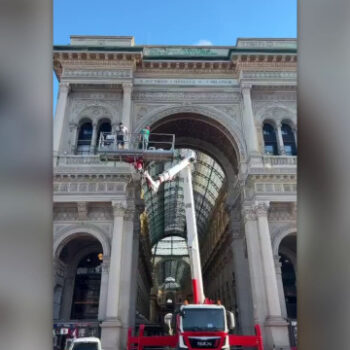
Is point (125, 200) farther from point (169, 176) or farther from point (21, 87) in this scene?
point (21, 87)

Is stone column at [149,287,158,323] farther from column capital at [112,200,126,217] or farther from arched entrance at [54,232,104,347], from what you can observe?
column capital at [112,200,126,217]

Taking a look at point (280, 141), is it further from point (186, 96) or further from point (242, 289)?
point (242, 289)

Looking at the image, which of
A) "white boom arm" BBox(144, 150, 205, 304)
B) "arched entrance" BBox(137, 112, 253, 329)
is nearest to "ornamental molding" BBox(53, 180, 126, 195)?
"arched entrance" BBox(137, 112, 253, 329)

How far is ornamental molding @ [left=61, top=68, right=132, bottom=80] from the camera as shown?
25.3m

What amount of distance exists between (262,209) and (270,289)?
16.5 feet

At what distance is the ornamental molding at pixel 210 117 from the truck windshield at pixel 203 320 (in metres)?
14.3

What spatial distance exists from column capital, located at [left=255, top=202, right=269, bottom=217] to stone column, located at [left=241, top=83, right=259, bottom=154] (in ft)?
12.8

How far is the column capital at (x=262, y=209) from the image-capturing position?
21.5m

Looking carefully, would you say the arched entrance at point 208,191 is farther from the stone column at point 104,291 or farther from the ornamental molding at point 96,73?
the stone column at point 104,291

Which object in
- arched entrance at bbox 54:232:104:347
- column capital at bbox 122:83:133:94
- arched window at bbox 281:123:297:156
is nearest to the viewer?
arched entrance at bbox 54:232:104:347

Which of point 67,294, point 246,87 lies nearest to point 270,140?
point 246,87

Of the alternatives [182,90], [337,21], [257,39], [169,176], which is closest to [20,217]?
[337,21]

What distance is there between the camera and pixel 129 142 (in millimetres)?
21172

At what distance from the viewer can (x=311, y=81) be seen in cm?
150
